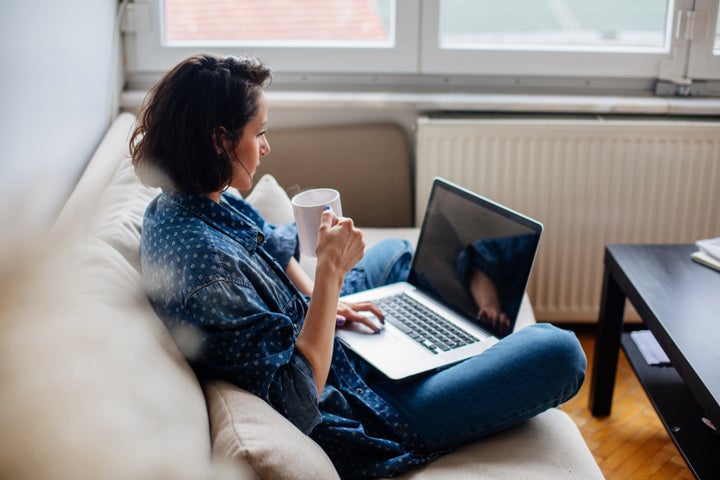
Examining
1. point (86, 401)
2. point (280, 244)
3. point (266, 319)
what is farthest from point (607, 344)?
point (86, 401)

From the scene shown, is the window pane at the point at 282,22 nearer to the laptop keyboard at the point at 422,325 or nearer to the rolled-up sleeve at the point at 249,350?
the laptop keyboard at the point at 422,325

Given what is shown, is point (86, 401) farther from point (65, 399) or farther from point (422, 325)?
point (422, 325)

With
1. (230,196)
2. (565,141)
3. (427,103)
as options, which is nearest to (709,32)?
(565,141)

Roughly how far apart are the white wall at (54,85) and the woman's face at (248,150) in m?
0.30

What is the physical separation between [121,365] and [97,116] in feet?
5.83

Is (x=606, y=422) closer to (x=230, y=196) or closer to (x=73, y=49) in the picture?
(x=230, y=196)

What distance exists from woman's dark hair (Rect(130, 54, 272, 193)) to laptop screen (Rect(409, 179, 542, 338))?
587mm

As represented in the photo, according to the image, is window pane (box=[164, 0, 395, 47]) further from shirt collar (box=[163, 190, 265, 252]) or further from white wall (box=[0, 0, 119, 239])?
shirt collar (box=[163, 190, 265, 252])

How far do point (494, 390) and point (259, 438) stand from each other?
499 mm

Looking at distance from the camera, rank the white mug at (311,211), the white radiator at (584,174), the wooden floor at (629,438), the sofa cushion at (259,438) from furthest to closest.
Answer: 1. the white radiator at (584,174)
2. the wooden floor at (629,438)
3. the white mug at (311,211)
4. the sofa cushion at (259,438)

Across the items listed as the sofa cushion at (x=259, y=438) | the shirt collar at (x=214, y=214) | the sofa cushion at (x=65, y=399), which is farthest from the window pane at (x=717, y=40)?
the sofa cushion at (x=65, y=399)

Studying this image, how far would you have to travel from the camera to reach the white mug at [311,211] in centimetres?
130

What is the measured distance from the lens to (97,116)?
6.36 feet

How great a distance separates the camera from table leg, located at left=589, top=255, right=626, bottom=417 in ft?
6.16
